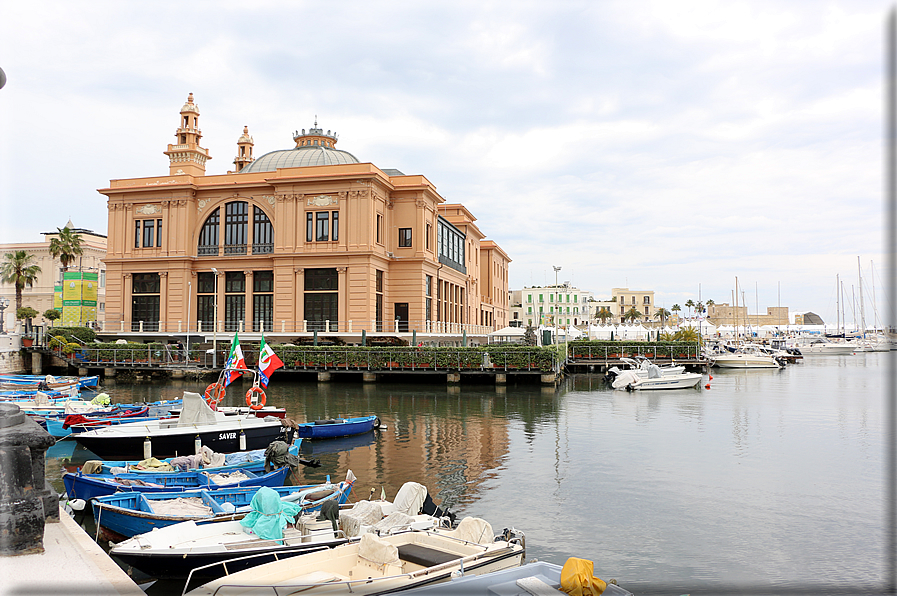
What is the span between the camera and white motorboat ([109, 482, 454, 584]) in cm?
1102

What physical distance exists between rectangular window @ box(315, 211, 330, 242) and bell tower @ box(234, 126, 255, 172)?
3082 cm

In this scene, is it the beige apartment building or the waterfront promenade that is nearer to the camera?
the waterfront promenade

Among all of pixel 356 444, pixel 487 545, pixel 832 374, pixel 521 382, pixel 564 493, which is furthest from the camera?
pixel 832 374

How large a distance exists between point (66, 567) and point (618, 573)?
31.8 feet

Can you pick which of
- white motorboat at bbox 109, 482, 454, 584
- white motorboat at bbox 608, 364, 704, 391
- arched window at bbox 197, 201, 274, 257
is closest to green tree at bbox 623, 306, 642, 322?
white motorboat at bbox 608, 364, 704, 391

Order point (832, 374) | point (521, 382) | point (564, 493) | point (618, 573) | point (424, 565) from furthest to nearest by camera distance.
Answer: point (832, 374) < point (521, 382) < point (564, 493) < point (618, 573) < point (424, 565)

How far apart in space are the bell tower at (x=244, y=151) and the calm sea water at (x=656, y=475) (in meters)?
49.4

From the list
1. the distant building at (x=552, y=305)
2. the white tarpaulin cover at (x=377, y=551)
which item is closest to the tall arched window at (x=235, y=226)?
the white tarpaulin cover at (x=377, y=551)

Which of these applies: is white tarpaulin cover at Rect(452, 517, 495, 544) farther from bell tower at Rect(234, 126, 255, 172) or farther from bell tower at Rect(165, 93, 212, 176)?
bell tower at Rect(234, 126, 255, 172)

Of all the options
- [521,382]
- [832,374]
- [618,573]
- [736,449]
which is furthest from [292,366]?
[832,374]

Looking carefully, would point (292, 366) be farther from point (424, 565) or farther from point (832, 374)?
point (832, 374)

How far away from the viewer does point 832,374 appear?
2562 inches

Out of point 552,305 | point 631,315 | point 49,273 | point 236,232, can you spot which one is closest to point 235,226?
point 236,232

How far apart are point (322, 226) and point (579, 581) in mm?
54389
